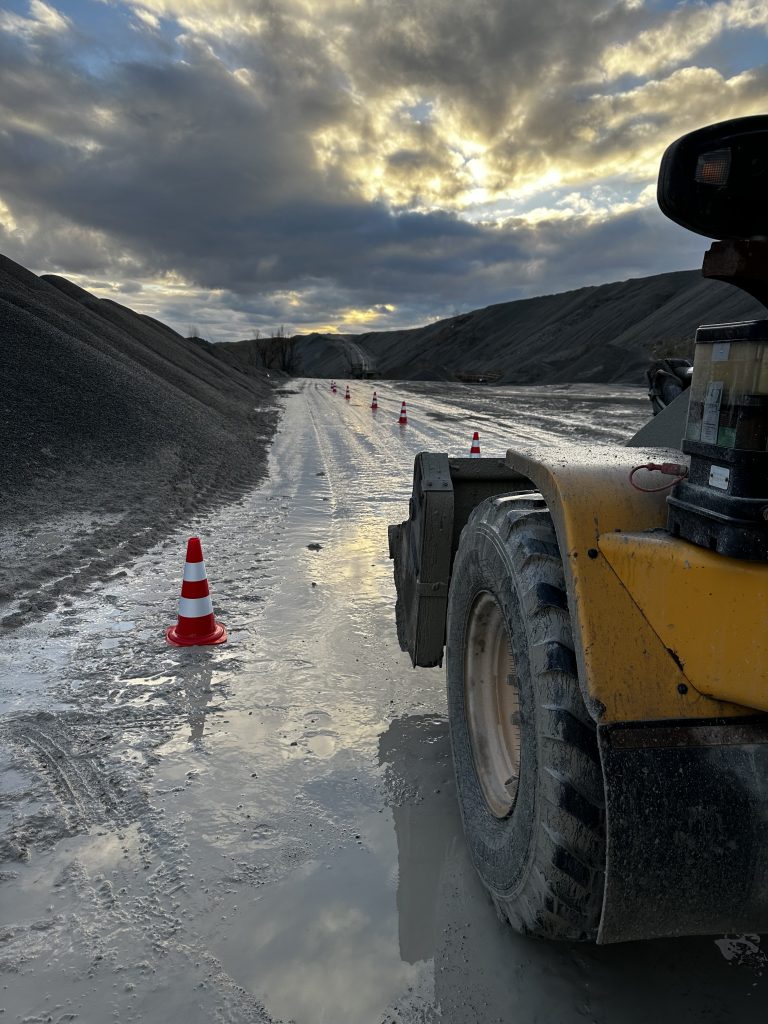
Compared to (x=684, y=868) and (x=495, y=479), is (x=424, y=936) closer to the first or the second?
(x=684, y=868)

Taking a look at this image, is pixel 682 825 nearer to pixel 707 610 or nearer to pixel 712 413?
pixel 707 610

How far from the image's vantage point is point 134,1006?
1.89 m

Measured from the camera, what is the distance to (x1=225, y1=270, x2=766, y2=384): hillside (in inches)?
1617

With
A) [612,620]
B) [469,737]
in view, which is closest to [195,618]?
[469,737]

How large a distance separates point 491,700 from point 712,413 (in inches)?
55.1

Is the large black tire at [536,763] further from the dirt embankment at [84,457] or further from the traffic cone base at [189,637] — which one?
the dirt embankment at [84,457]

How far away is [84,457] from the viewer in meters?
8.56

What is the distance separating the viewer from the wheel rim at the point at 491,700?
245cm

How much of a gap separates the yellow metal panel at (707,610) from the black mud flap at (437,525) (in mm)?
1442

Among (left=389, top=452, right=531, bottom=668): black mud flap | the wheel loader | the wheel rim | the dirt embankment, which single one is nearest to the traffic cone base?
the dirt embankment

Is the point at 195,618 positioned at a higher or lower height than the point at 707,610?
lower

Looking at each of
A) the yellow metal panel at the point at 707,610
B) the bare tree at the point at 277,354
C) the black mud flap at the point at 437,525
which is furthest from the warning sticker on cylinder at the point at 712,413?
the bare tree at the point at 277,354

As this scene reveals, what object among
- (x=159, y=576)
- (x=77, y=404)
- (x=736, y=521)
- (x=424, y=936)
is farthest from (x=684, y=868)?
(x=77, y=404)

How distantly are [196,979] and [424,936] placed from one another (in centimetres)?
69
